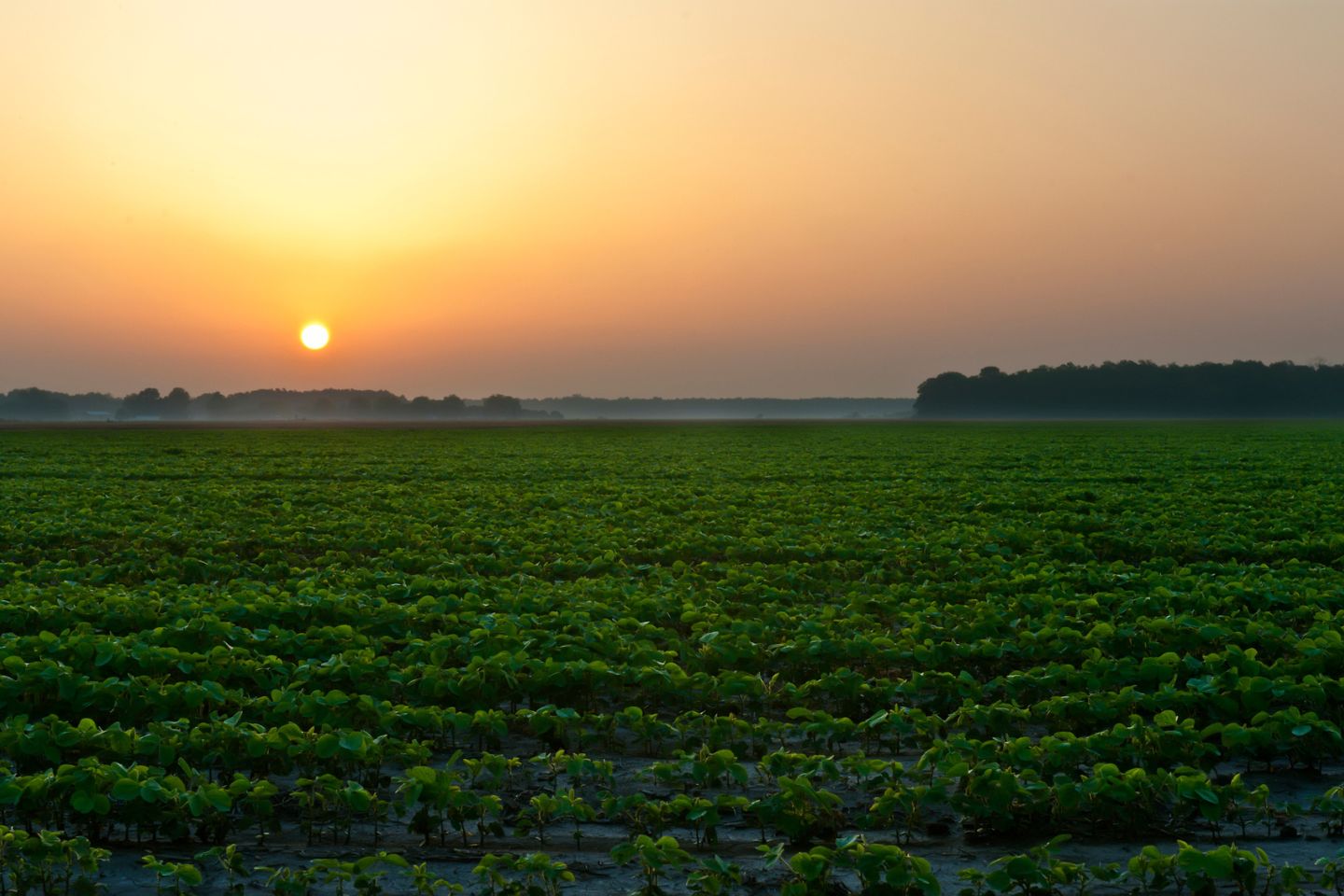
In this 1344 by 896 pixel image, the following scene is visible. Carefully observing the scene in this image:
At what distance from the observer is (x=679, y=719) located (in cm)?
710

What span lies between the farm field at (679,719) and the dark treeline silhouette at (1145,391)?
17865cm

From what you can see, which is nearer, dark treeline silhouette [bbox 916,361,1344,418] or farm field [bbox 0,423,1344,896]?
farm field [bbox 0,423,1344,896]

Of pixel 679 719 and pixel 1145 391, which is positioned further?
pixel 1145 391

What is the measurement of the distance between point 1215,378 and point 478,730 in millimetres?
193627

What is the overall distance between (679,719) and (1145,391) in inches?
7561

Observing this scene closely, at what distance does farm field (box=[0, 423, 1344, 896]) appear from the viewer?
541cm

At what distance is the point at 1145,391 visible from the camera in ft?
593

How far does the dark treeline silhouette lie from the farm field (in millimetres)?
178649

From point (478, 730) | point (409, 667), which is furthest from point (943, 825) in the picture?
point (409, 667)

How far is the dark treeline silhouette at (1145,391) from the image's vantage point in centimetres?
17362

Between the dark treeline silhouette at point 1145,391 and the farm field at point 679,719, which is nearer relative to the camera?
the farm field at point 679,719

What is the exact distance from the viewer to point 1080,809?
6047 mm

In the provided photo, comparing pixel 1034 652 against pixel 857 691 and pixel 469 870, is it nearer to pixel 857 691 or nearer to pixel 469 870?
pixel 857 691

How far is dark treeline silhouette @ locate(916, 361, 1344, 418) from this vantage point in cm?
17362
